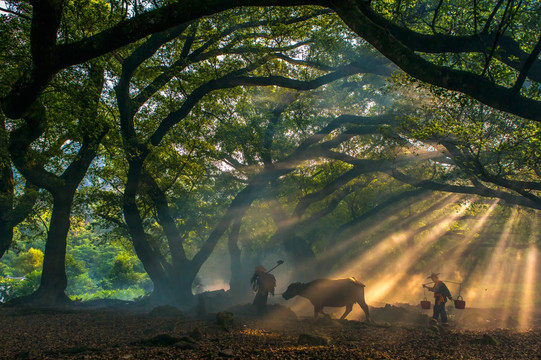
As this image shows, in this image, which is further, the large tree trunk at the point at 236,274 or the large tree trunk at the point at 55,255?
the large tree trunk at the point at 236,274

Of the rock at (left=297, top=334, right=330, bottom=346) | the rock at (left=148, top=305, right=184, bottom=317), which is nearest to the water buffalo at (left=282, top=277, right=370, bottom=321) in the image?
the rock at (left=148, top=305, right=184, bottom=317)

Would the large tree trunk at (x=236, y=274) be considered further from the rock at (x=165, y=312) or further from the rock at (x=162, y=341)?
the rock at (x=162, y=341)

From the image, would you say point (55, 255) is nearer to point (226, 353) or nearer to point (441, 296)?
point (226, 353)

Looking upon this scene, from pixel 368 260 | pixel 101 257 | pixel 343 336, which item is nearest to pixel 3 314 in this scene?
pixel 343 336

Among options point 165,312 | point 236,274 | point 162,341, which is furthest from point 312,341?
point 236,274

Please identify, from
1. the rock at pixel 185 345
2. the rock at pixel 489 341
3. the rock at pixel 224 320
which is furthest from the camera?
the rock at pixel 224 320

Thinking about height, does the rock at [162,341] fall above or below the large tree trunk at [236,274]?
below

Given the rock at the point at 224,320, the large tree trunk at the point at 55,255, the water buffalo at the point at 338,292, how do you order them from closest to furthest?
1. the rock at the point at 224,320
2. the water buffalo at the point at 338,292
3. the large tree trunk at the point at 55,255

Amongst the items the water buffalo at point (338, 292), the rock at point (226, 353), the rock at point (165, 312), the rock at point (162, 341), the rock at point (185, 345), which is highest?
the water buffalo at point (338, 292)

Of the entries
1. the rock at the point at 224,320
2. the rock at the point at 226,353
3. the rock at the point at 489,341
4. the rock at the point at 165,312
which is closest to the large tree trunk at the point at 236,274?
the rock at the point at 165,312

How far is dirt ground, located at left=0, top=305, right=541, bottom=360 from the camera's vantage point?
6.15 m

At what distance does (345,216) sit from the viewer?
3262 centimetres

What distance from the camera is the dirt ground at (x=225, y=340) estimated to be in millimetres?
6148

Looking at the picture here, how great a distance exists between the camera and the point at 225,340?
7785 millimetres
